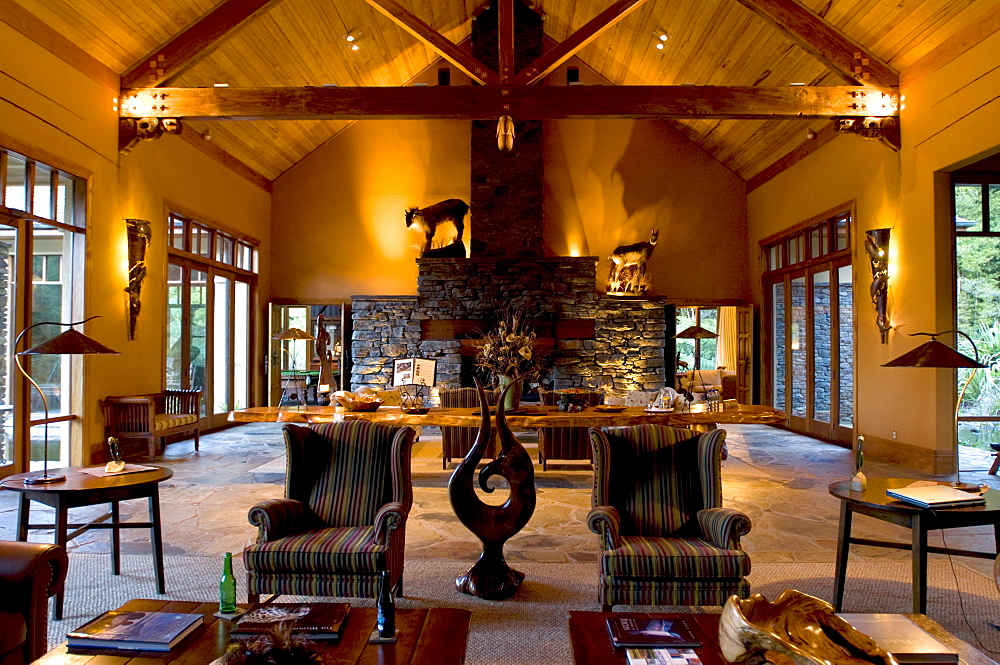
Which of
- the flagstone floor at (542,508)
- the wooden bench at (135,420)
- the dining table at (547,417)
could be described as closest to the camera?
the flagstone floor at (542,508)

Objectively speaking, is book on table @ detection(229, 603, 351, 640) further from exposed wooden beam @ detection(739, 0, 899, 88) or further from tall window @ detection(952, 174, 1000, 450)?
exposed wooden beam @ detection(739, 0, 899, 88)

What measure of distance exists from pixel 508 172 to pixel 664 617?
30.8 feet

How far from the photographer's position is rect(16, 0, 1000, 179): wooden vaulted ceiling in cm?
644

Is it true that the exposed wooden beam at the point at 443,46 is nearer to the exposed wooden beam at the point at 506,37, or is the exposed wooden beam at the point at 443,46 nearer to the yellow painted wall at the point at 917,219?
the exposed wooden beam at the point at 506,37

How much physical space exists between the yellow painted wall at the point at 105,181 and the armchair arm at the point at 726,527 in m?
5.85

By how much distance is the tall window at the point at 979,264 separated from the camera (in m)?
6.84

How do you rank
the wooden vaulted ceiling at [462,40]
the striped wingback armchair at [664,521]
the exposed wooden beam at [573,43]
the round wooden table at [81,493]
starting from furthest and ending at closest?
the exposed wooden beam at [573,43], the wooden vaulted ceiling at [462,40], the round wooden table at [81,493], the striped wingback armchair at [664,521]

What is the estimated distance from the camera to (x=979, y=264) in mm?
6926

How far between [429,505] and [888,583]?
9.92 ft

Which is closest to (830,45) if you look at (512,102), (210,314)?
(512,102)

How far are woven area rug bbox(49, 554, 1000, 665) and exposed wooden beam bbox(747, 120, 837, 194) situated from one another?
17.5 feet

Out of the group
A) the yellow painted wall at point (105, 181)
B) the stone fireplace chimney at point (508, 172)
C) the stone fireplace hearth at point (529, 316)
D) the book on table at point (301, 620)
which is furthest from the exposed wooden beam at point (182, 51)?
the book on table at point (301, 620)

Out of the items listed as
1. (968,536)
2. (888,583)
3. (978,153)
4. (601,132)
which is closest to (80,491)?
(888,583)

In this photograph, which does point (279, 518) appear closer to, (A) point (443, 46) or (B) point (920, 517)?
(B) point (920, 517)
